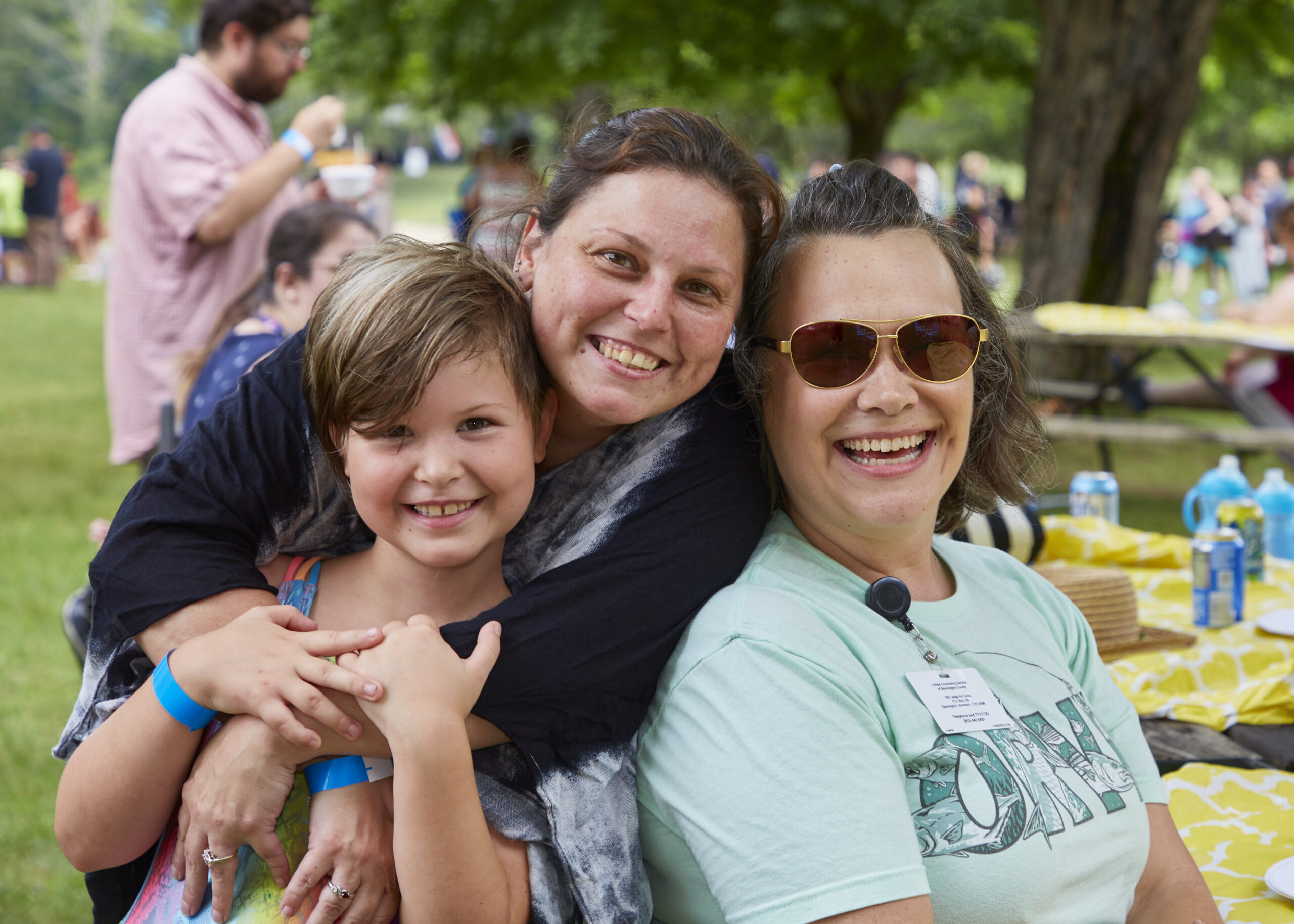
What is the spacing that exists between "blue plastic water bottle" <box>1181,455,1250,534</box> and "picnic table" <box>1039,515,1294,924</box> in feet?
0.41

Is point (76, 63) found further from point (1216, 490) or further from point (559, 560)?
point (559, 560)

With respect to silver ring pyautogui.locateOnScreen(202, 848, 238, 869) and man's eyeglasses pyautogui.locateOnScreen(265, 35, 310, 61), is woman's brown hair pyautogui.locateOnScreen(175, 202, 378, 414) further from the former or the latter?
silver ring pyautogui.locateOnScreen(202, 848, 238, 869)

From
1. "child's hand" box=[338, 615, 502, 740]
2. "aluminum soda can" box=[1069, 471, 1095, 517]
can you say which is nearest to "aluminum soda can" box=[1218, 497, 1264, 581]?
"aluminum soda can" box=[1069, 471, 1095, 517]

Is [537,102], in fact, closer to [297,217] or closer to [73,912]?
[297,217]

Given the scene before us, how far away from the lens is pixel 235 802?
1.52 m

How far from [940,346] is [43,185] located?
2233 centimetres

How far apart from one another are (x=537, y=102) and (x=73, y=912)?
17.6m

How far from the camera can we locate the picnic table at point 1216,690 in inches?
92.4

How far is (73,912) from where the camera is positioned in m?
3.32

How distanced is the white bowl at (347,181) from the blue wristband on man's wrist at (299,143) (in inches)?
12.1

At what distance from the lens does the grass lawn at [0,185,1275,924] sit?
3.61m

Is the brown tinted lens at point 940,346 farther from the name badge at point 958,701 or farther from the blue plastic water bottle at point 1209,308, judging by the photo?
the blue plastic water bottle at point 1209,308

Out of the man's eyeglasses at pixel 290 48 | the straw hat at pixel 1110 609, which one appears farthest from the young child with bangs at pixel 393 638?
the man's eyeglasses at pixel 290 48

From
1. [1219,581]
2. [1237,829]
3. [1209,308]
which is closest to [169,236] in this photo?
[1219,581]
